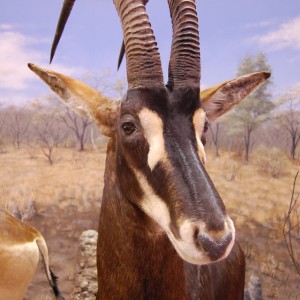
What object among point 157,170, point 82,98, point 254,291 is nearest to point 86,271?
point 254,291

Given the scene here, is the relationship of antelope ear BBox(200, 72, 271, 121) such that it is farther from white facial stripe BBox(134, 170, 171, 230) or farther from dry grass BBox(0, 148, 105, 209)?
dry grass BBox(0, 148, 105, 209)

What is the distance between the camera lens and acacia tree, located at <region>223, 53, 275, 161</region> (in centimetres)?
1439

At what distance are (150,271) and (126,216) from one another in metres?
0.34

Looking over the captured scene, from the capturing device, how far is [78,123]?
17297mm

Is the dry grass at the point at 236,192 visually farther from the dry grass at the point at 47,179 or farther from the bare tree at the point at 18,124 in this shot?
the bare tree at the point at 18,124

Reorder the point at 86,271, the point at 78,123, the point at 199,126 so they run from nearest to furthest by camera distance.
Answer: the point at 199,126 < the point at 86,271 < the point at 78,123

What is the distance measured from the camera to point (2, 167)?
29.8 feet

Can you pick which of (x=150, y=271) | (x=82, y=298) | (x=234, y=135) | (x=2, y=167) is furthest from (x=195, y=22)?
(x=234, y=135)

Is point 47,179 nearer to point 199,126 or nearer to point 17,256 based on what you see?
point 17,256

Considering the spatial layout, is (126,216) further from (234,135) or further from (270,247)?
(234,135)

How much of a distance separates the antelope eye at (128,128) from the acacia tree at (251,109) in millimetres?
Result: 12324

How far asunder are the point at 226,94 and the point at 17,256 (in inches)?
76.0

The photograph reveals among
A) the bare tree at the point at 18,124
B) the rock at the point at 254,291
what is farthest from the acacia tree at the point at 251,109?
the rock at the point at 254,291

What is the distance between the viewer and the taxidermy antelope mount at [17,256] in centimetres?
268
